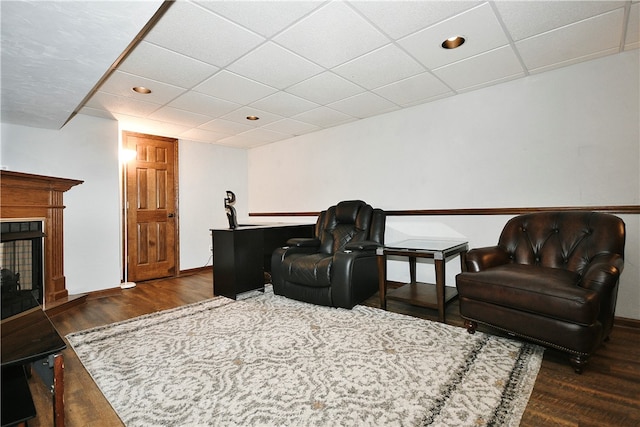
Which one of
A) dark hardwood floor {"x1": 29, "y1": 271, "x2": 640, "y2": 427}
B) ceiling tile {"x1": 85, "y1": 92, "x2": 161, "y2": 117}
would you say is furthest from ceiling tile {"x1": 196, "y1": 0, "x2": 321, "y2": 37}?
dark hardwood floor {"x1": 29, "y1": 271, "x2": 640, "y2": 427}

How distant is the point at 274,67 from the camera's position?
263 cm

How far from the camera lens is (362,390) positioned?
1.65 meters

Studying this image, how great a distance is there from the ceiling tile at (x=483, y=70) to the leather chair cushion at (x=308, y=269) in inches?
85.2

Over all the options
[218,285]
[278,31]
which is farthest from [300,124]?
[218,285]

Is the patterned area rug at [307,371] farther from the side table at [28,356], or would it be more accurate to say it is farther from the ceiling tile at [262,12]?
the ceiling tile at [262,12]

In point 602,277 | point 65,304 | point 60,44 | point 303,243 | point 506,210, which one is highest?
point 60,44

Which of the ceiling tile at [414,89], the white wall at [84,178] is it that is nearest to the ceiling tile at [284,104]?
the ceiling tile at [414,89]

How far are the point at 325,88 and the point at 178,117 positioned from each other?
2.08 meters

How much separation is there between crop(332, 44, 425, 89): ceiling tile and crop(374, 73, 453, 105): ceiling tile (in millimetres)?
Result: 127

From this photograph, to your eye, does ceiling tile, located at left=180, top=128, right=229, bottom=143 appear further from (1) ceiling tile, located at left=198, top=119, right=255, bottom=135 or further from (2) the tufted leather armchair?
(2) the tufted leather armchair

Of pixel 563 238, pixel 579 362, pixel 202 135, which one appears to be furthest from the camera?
pixel 202 135

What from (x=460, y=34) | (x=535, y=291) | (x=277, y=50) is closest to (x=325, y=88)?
Result: (x=277, y=50)

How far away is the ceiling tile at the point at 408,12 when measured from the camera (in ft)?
6.12

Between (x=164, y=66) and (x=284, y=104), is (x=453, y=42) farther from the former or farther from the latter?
(x=164, y=66)
